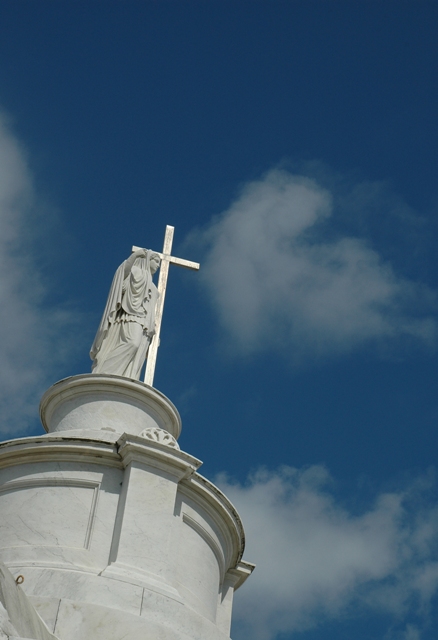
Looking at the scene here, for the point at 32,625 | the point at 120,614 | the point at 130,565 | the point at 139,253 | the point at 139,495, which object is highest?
the point at 139,253

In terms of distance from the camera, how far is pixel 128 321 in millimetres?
14547

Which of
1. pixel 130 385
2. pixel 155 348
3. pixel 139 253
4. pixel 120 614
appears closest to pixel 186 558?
pixel 120 614

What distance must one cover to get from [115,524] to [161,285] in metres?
6.40

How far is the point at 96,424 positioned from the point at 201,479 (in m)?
1.94

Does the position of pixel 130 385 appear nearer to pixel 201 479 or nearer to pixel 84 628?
pixel 201 479

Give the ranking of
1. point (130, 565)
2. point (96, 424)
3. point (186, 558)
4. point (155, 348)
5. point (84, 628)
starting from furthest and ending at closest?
point (155, 348), point (96, 424), point (186, 558), point (130, 565), point (84, 628)

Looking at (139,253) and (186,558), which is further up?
(139,253)

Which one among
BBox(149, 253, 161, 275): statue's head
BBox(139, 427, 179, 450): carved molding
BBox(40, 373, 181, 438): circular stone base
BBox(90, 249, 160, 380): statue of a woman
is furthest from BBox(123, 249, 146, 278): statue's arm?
BBox(139, 427, 179, 450): carved molding

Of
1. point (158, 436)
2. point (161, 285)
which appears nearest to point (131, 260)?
point (161, 285)

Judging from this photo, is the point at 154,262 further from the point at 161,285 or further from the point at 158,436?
the point at 158,436

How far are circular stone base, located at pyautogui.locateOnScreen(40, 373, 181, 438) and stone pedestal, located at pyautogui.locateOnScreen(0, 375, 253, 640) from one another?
7 cm

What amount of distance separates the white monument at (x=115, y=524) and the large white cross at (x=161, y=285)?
1.70 metres

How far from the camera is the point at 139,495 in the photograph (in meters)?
11.1

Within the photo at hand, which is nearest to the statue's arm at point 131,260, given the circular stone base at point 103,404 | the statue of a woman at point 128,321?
the statue of a woman at point 128,321
